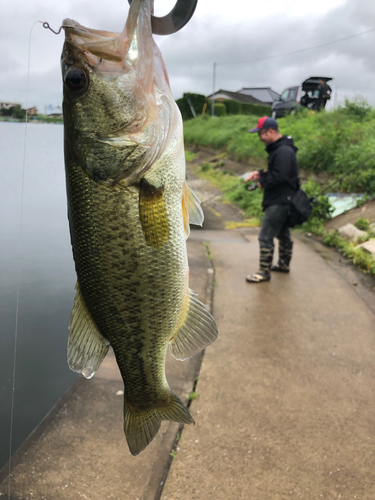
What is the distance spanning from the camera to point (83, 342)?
1.24 meters

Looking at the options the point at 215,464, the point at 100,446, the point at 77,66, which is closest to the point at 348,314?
the point at 215,464

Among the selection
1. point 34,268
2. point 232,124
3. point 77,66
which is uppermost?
point 232,124

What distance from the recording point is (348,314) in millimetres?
4539

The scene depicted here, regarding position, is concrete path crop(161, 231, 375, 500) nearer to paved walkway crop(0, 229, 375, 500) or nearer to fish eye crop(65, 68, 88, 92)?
paved walkway crop(0, 229, 375, 500)

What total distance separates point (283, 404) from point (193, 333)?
77.7 inches

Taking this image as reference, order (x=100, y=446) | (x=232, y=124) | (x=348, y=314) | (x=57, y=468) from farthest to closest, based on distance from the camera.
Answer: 1. (x=232, y=124)
2. (x=348, y=314)
3. (x=100, y=446)
4. (x=57, y=468)

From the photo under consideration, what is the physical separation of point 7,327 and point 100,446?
1.12 meters

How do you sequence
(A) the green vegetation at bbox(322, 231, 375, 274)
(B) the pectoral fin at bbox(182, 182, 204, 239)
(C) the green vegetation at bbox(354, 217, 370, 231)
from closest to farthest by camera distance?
1. (B) the pectoral fin at bbox(182, 182, 204, 239)
2. (A) the green vegetation at bbox(322, 231, 375, 274)
3. (C) the green vegetation at bbox(354, 217, 370, 231)

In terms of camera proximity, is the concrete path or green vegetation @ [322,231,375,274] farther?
green vegetation @ [322,231,375,274]

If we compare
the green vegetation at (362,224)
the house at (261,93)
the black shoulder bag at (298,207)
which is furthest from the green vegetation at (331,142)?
the house at (261,93)

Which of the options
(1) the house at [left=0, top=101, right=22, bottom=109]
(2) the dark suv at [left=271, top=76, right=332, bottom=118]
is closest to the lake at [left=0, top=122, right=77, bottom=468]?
(1) the house at [left=0, top=101, right=22, bottom=109]

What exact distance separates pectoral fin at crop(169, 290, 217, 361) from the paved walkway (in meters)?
1.39

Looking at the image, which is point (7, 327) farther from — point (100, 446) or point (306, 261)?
point (306, 261)

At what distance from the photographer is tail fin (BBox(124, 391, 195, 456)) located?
1.30m
